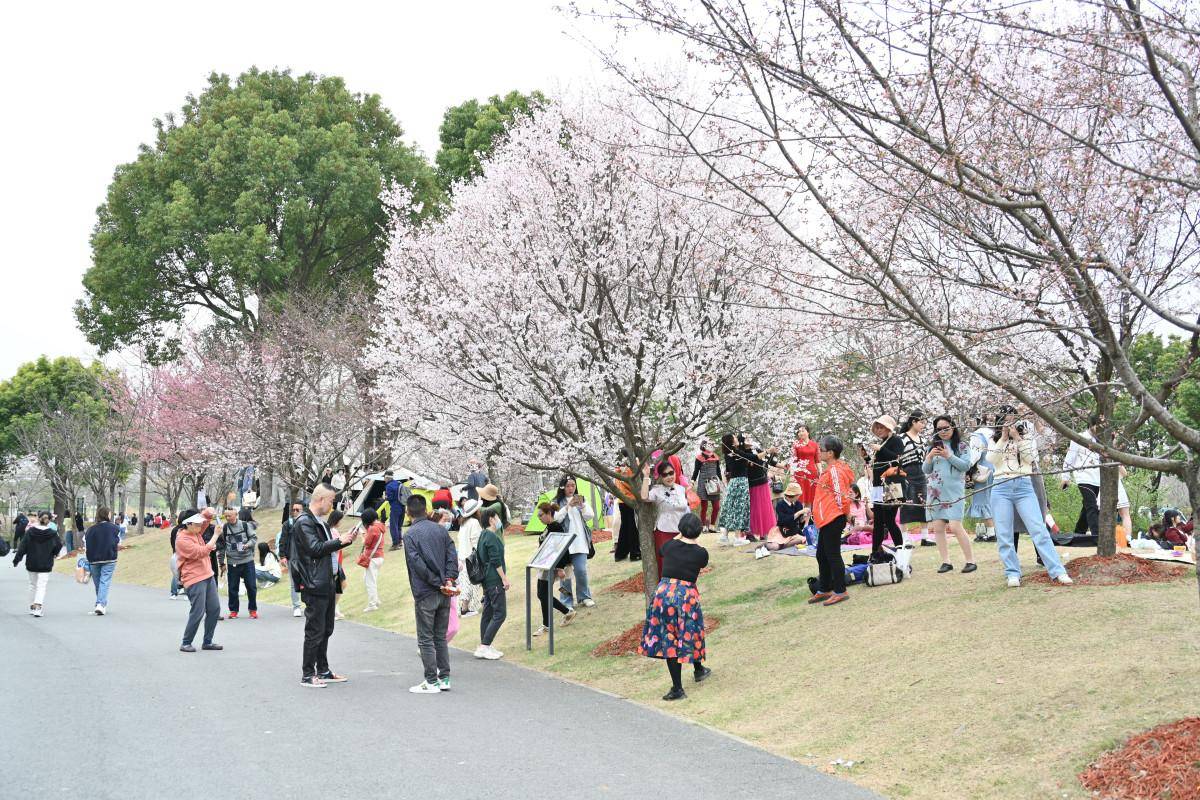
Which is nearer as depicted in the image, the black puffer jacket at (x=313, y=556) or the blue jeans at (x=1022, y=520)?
the blue jeans at (x=1022, y=520)

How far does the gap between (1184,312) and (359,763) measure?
10.4 metres

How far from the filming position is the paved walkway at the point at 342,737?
22.0ft

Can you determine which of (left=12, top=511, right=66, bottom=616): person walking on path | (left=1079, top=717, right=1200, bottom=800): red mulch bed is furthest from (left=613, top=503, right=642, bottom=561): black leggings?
(left=1079, top=717, right=1200, bottom=800): red mulch bed

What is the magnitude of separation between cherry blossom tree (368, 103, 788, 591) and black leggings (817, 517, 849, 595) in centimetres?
240

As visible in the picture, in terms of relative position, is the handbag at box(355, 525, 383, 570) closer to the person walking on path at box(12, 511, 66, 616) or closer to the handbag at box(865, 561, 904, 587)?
the person walking on path at box(12, 511, 66, 616)

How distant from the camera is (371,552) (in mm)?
18109

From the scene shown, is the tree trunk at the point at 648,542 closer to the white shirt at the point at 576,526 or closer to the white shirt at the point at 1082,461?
the white shirt at the point at 576,526

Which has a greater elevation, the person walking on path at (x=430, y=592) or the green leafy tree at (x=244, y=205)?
the green leafy tree at (x=244, y=205)

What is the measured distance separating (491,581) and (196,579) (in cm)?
397

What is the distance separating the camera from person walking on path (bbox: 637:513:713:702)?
9.70 meters

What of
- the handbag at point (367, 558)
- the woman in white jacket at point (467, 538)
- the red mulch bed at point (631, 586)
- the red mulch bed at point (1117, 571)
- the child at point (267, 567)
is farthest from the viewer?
the child at point (267, 567)

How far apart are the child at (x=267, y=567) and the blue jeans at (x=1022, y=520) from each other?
17.7m

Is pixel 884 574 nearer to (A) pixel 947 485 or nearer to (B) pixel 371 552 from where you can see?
(A) pixel 947 485

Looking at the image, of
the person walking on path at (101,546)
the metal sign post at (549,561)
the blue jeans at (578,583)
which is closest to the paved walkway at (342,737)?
the metal sign post at (549,561)
